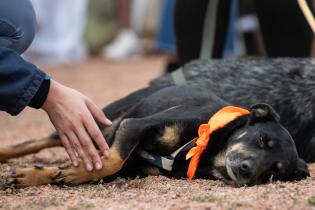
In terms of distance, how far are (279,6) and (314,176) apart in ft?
4.93

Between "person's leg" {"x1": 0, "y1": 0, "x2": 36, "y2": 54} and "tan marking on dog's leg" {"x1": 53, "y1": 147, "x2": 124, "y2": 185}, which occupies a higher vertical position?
"person's leg" {"x1": 0, "y1": 0, "x2": 36, "y2": 54}

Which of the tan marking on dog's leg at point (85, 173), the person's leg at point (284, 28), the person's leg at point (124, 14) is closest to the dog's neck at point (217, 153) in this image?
the tan marking on dog's leg at point (85, 173)

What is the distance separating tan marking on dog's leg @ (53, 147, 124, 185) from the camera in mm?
3351

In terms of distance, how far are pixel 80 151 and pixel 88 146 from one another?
52 millimetres

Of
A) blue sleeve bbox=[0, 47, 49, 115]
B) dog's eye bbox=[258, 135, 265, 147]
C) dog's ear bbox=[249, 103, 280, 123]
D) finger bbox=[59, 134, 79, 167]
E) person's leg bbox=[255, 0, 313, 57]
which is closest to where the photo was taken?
blue sleeve bbox=[0, 47, 49, 115]

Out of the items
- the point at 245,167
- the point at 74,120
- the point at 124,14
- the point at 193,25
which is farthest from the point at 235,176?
the point at 124,14

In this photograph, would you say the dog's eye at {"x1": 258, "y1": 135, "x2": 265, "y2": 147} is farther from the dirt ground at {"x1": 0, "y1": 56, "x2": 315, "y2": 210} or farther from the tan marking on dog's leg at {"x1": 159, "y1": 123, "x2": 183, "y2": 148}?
the tan marking on dog's leg at {"x1": 159, "y1": 123, "x2": 183, "y2": 148}

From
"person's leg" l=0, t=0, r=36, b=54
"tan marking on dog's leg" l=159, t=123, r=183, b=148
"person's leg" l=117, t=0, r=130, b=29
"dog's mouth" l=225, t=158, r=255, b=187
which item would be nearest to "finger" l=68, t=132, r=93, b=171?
"tan marking on dog's leg" l=159, t=123, r=183, b=148

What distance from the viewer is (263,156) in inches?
134

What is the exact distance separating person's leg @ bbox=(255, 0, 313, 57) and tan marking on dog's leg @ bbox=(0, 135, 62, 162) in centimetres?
171

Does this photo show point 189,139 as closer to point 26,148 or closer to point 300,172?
point 300,172

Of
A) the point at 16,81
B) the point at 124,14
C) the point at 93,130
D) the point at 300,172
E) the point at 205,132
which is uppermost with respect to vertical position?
the point at 16,81

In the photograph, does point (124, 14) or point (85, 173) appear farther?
point (124, 14)

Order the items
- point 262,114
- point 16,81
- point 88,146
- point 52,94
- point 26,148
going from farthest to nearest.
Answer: point 26,148, point 262,114, point 88,146, point 52,94, point 16,81
